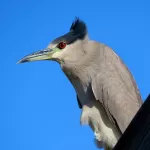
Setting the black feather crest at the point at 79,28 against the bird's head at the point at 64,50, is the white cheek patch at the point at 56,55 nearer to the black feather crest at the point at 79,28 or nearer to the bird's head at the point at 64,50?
the bird's head at the point at 64,50

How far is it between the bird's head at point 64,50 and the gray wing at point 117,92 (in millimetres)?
438

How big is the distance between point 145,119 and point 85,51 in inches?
130

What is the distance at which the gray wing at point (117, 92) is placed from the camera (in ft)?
15.6

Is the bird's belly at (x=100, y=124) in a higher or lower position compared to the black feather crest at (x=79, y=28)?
lower

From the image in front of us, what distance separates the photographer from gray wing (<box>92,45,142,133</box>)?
187 inches

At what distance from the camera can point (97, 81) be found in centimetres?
486

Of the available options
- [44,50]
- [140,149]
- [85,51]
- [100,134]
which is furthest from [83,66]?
[140,149]

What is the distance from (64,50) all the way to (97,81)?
0.72 m

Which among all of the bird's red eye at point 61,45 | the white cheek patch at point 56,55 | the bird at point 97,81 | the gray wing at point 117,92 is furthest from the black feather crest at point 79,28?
the gray wing at point 117,92

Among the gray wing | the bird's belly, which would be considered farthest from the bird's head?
the bird's belly

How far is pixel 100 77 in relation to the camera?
16.0ft

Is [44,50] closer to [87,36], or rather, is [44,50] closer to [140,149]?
[87,36]

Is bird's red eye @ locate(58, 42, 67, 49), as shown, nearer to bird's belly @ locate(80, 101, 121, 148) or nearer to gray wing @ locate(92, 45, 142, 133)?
gray wing @ locate(92, 45, 142, 133)

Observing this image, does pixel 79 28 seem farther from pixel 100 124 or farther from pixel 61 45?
pixel 100 124
